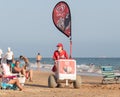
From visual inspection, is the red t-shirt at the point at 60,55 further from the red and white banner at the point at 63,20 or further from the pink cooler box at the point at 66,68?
the red and white banner at the point at 63,20

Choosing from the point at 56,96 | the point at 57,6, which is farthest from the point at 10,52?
the point at 56,96

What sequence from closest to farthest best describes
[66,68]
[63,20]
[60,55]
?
1. [66,68]
2. [60,55]
3. [63,20]

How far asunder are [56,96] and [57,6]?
5.00 m

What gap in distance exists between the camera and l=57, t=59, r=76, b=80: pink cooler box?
17891 millimetres

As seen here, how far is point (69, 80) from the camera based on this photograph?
59.7ft

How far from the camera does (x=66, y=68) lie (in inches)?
707

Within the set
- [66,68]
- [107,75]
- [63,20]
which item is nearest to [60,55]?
[66,68]

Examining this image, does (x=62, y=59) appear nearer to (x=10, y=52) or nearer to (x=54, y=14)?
(x=54, y=14)

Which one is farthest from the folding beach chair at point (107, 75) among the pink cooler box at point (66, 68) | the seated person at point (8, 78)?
the seated person at point (8, 78)

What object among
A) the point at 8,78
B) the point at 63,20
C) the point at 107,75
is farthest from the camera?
the point at 107,75

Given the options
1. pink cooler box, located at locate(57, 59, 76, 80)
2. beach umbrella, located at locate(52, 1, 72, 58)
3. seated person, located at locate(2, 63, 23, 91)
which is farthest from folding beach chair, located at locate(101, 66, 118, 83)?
seated person, located at locate(2, 63, 23, 91)

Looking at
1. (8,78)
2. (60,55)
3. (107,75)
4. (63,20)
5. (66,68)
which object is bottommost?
(107,75)

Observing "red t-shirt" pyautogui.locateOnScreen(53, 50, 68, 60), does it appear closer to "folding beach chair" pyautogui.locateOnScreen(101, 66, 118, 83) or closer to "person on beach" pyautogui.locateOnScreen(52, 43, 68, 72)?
"person on beach" pyautogui.locateOnScreen(52, 43, 68, 72)

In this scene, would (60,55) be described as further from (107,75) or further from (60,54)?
(107,75)
